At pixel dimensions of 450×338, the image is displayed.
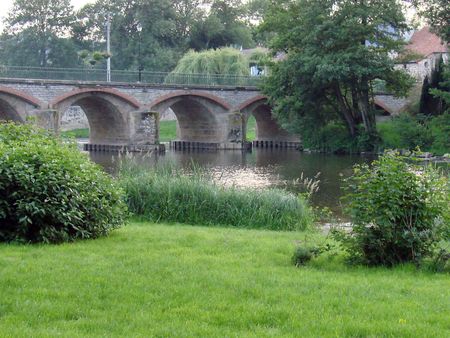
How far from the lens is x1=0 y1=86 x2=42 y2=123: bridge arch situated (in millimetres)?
36812

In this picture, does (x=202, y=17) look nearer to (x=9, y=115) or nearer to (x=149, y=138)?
(x=149, y=138)

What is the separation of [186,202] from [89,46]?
61655 millimetres

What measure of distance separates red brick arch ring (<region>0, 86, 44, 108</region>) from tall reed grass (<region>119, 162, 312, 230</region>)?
25715 millimetres

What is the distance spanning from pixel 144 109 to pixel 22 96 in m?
8.53

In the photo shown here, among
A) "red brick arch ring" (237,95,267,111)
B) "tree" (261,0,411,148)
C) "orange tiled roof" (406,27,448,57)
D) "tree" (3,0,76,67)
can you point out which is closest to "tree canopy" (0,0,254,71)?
"tree" (3,0,76,67)

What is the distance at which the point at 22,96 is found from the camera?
1460 inches

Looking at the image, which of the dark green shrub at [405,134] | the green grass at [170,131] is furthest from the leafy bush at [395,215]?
the green grass at [170,131]

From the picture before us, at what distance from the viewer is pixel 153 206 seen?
1255 cm

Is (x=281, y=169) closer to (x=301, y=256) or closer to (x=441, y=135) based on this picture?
(x=441, y=135)

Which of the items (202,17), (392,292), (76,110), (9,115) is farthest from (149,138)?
(392,292)

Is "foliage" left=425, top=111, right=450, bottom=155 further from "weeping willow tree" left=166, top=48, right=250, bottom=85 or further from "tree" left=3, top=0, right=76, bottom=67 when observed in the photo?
"tree" left=3, top=0, right=76, bottom=67

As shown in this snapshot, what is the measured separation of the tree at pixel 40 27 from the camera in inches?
2653

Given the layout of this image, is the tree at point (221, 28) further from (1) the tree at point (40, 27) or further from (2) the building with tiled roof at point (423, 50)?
(2) the building with tiled roof at point (423, 50)

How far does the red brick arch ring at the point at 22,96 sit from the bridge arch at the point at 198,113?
7885mm
